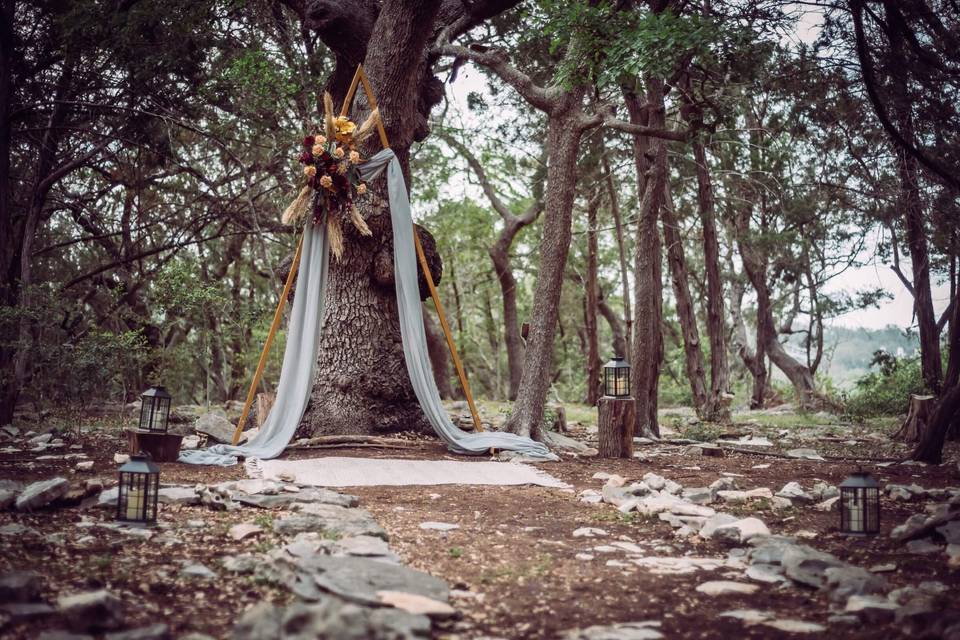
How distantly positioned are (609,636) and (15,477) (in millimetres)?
4210

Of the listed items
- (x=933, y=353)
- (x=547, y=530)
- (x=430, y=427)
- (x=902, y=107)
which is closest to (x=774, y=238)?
(x=933, y=353)

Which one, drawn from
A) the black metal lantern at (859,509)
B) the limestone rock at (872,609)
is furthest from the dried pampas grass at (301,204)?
the limestone rock at (872,609)

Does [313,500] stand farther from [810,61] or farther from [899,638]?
[810,61]

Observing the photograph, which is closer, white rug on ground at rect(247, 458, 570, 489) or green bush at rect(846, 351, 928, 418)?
white rug on ground at rect(247, 458, 570, 489)

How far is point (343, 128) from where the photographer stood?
21.8 ft

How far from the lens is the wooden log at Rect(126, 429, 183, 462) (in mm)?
5508

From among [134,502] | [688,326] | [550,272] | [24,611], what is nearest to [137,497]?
[134,502]

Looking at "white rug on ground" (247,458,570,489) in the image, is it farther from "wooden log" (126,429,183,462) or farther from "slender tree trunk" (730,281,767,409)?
"slender tree trunk" (730,281,767,409)

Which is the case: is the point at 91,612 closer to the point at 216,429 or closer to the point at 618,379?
the point at 216,429

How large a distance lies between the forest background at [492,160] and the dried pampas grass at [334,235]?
1.31 m

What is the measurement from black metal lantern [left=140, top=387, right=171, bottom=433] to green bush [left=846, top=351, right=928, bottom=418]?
380 inches

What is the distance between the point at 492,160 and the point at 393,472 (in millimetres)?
10816

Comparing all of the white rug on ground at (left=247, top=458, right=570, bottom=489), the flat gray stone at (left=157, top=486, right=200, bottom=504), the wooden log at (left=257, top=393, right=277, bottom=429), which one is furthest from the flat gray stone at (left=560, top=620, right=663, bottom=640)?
the wooden log at (left=257, top=393, right=277, bottom=429)

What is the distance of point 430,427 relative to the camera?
7.63 m
